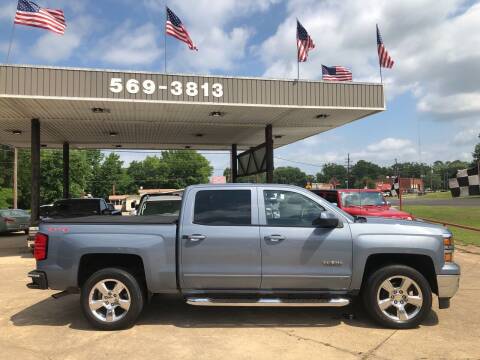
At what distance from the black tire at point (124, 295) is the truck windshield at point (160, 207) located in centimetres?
455

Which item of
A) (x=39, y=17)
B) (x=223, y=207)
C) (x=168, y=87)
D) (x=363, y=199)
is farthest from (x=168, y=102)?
(x=223, y=207)

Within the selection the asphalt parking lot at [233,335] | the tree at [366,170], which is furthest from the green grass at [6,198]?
the tree at [366,170]

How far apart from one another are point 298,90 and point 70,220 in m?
9.07

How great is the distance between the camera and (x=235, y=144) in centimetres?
2433

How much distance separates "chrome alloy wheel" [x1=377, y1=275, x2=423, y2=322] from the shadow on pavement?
0.31 m

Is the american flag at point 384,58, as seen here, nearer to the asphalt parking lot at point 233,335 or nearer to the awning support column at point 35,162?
the asphalt parking lot at point 233,335

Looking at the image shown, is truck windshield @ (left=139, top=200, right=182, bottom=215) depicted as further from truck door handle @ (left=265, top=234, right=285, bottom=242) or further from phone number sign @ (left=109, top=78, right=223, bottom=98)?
truck door handle @ (left=265, top=234, right=285, bottom=242)

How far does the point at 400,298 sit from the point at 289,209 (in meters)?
1.82

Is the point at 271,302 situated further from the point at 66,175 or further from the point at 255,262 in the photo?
the point at 66,175

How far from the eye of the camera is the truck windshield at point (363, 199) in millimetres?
13523

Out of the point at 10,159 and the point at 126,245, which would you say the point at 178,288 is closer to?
the point at 126,245

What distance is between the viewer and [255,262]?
5.96m

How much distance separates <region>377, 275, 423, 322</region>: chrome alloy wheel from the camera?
5965mm

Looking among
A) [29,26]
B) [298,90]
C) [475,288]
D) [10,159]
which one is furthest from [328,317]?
[10,159]
